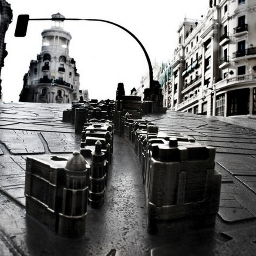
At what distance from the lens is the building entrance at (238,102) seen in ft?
89.8

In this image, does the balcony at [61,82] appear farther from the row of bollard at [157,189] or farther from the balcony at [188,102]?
the row of bollard at [157,189]

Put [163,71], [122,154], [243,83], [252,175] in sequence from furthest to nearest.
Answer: [163,71], [243,83], [122,154], [252,175]

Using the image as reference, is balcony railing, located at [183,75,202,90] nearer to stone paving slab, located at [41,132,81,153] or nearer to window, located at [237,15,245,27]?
window, located at [237,15,245,27]

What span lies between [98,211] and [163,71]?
180ft

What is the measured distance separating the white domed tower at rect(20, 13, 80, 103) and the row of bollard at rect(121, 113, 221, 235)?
48158mm

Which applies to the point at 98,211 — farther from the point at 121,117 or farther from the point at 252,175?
the point at 121,117

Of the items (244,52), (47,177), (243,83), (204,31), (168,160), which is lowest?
(47,177)

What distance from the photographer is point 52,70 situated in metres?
48.9

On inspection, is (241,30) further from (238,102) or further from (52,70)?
(52,70)

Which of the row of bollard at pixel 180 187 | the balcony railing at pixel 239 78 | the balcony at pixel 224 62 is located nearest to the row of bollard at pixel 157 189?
the row of bollard at pixel 180 187

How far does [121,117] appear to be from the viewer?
7.34m

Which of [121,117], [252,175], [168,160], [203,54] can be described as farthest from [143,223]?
[203,54]

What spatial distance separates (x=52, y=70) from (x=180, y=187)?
5022 cm

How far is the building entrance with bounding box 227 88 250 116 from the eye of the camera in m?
27.4
